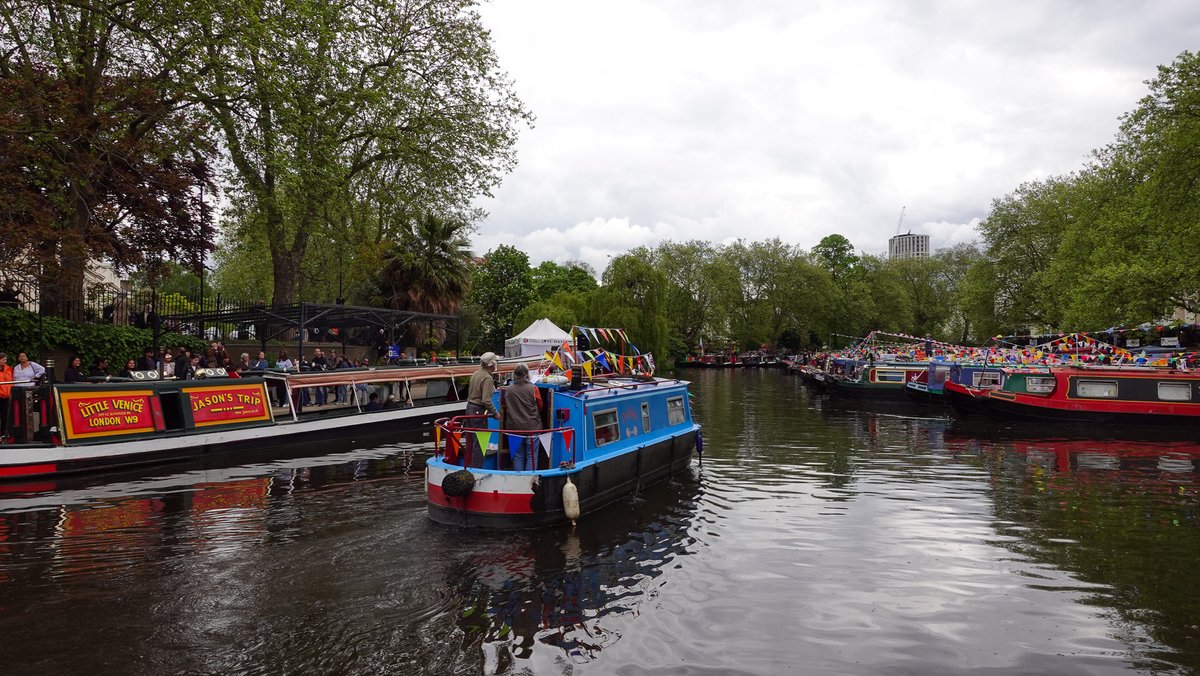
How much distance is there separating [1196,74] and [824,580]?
2563 cm

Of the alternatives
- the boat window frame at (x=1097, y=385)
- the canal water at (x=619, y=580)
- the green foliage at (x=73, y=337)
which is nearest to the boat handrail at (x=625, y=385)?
the canal water at (x=619, y=580)

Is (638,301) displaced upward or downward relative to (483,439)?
upward

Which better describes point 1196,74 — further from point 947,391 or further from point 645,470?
point 645,470

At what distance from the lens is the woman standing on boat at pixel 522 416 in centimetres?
981

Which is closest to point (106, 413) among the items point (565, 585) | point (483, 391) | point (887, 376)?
point (483, 391)

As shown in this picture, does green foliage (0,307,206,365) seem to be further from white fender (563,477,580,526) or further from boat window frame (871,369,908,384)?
Result: boat window frame (871,369,908,384)

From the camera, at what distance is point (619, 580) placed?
7906 mm

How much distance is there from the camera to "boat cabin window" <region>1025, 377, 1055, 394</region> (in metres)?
25.0

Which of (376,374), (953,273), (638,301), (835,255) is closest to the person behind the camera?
(376,374)

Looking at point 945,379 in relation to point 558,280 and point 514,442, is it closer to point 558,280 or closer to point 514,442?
point 514,442

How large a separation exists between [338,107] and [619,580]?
20.3m

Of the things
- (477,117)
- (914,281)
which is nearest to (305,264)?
(477,117)

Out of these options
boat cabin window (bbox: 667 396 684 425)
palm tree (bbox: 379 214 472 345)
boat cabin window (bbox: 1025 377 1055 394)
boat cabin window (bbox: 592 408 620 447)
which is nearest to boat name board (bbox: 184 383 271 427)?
boat cabin window (bbox: 592 408 620 447)

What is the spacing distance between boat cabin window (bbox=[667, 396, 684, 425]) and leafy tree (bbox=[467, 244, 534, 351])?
35231mm
